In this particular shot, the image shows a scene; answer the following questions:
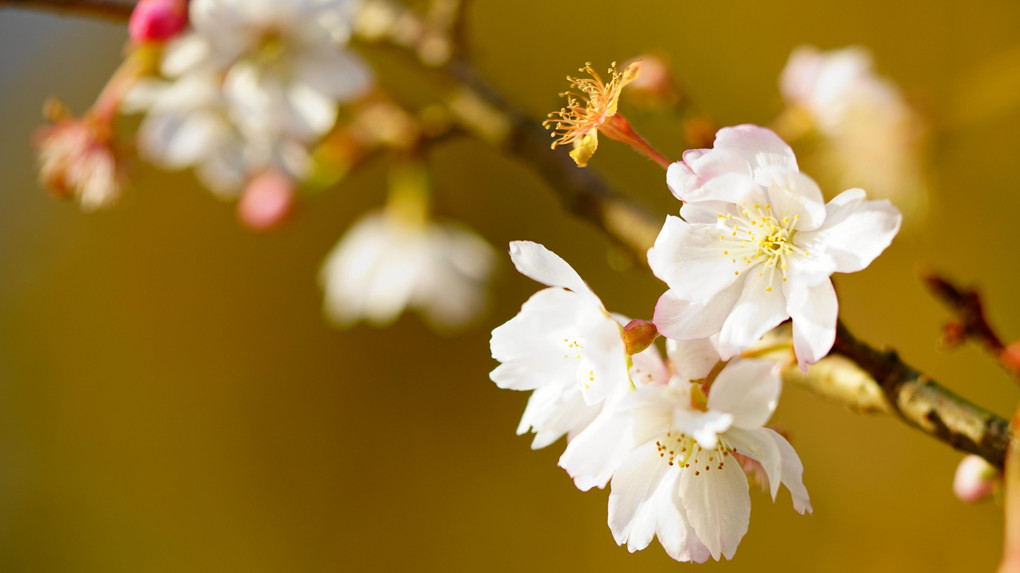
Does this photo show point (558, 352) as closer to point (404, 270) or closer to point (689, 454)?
point (689, 454)

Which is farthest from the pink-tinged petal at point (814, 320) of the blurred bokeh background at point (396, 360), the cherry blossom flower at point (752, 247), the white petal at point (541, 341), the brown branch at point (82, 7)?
the blurred bokeh background at point (396, 360)

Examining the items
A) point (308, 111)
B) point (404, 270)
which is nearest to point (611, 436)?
point (308, 111)

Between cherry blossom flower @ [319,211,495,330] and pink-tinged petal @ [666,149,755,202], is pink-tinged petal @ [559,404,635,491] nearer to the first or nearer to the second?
pink-tinged petal @ [666,149,755,202]

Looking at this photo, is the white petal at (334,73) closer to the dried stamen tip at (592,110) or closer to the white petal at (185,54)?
the white petal at (185,54)

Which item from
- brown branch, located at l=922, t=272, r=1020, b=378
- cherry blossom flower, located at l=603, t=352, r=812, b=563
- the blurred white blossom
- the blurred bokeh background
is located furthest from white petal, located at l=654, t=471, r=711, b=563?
the blurred bokeh background

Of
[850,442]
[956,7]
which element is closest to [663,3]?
[956,7]

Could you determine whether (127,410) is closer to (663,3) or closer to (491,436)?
(491,436)
